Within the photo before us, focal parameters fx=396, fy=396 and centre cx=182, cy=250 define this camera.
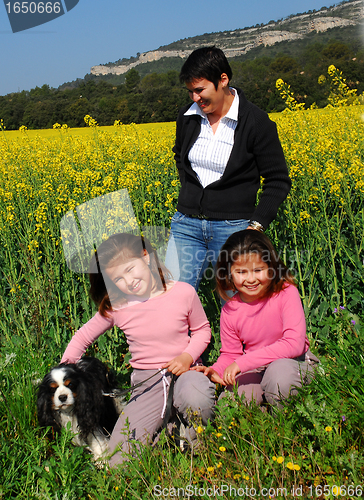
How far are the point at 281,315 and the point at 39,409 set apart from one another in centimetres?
127

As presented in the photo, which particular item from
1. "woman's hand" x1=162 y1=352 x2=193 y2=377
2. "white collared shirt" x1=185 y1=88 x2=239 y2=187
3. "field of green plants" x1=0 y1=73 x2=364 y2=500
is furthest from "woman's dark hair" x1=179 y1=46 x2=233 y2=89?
"woman's hand" x1=162 y1=352 x2=193 y2=377

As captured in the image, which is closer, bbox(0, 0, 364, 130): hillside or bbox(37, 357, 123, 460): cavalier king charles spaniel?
bbox(37, 357, 123, 460): cavalier king charles spaniel

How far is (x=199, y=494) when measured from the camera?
1439mm

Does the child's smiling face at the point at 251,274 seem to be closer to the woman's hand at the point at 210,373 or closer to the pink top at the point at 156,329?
the pink top at the point at 156,329

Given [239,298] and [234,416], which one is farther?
[239,298]

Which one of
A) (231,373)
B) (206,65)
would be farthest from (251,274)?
(206,65)

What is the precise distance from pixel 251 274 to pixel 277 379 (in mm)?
504

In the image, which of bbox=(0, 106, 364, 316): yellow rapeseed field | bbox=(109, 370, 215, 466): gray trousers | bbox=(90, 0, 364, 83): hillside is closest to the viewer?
bbox=(109, 370, 215, 466): gray trousers

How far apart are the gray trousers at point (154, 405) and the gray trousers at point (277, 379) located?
182mm

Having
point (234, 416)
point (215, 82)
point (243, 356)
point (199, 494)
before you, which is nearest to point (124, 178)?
point (215, 82)

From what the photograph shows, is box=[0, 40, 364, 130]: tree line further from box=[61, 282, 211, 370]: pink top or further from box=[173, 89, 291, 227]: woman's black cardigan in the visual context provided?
box=[61, 282, 211, 370]: pink top

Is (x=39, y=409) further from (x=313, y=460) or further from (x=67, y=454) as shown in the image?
(x=313, y=460)

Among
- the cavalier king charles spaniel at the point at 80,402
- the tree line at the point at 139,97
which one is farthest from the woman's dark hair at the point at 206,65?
the tree line at the point at 139,97

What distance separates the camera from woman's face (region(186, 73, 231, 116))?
6.88 ft
